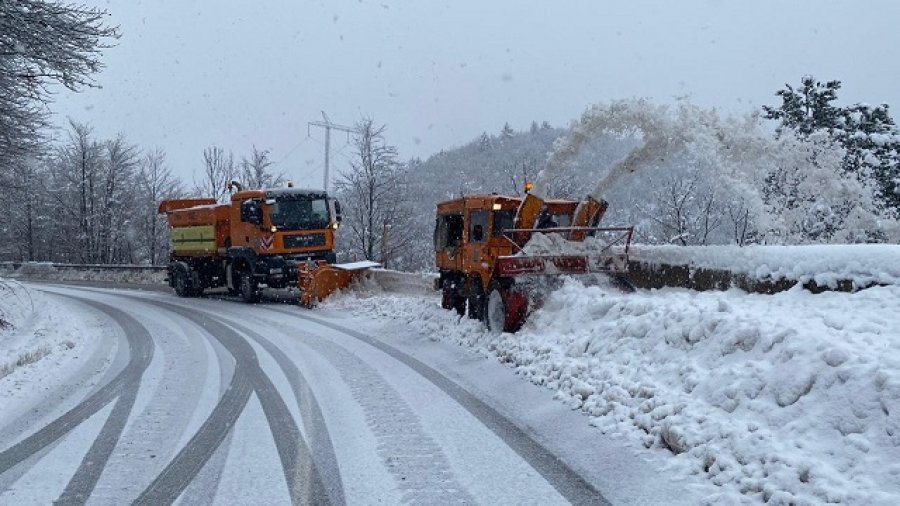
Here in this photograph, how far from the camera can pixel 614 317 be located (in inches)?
365

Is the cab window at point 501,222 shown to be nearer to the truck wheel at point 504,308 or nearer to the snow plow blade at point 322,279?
the truck wheel at point 504,308

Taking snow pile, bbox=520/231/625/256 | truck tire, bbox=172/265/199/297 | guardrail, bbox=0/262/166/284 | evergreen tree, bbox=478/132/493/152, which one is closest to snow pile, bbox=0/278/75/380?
truck tire, bbox=172/265/199/297

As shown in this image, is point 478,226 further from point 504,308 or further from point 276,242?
point 276,242

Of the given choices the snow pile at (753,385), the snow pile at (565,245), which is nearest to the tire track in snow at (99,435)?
→ the snow pile at (753,385)

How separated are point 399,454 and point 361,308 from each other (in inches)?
479

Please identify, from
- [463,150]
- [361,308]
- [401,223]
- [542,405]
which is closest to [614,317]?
[542,405]

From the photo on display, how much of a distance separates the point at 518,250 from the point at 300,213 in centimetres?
1085

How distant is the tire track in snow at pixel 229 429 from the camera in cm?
495

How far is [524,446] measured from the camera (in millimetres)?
6102

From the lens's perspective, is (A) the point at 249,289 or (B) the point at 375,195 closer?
(A) the point at 249,289

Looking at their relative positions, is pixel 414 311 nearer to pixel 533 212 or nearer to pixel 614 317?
pixel 533 212

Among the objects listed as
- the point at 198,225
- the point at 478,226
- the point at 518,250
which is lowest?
the point at 518,250

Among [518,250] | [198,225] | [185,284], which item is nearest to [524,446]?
[518,250]

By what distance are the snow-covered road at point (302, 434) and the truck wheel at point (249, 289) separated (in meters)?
9.14
